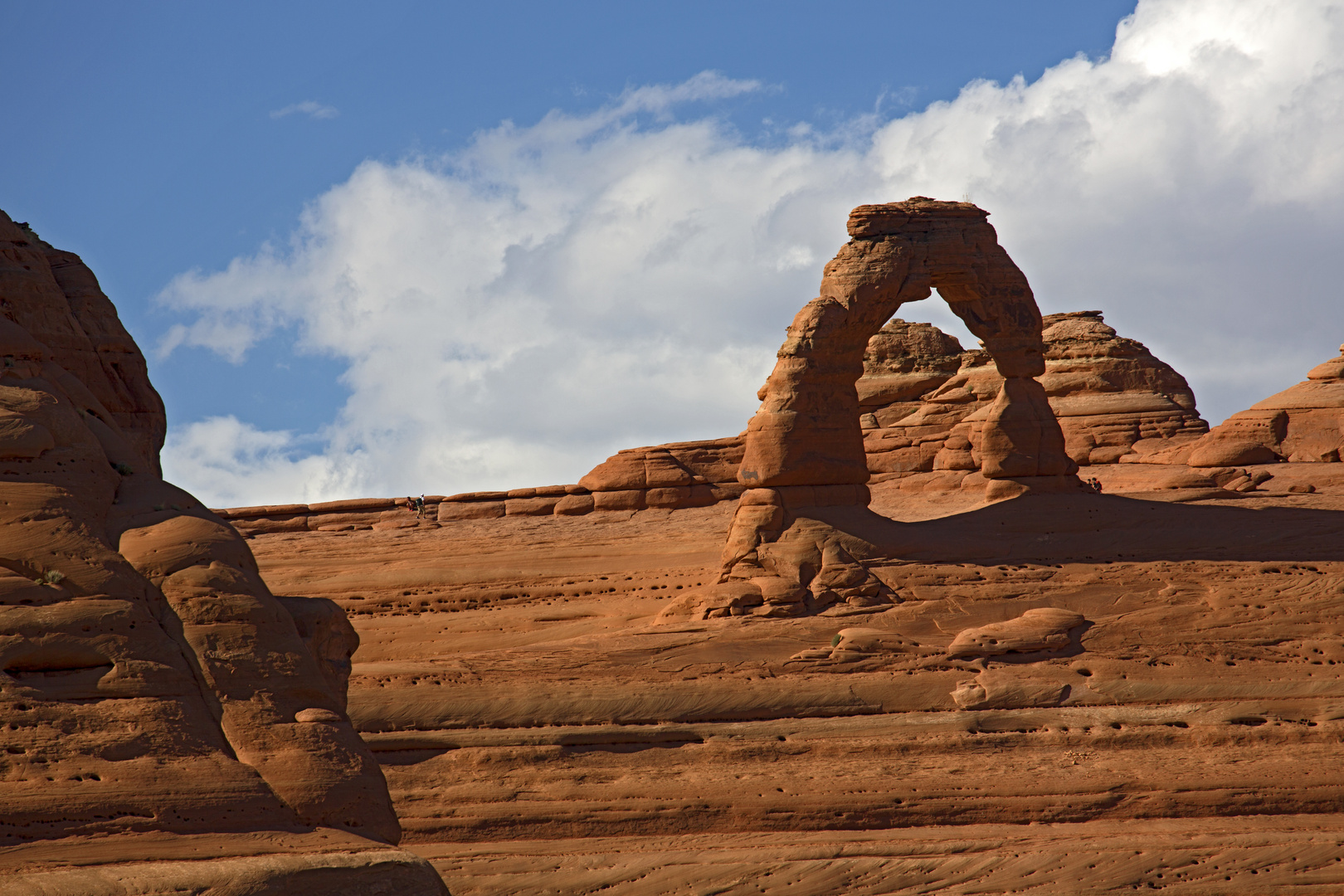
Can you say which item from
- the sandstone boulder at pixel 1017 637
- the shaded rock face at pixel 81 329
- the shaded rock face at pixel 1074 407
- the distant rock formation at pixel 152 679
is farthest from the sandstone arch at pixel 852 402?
the distant rock formation at pixel 152 679

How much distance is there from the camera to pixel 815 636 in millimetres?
23969

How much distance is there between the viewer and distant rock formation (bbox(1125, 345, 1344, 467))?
33469mm

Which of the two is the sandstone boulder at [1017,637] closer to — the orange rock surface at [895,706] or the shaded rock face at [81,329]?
the orange rock surface at [895,706]

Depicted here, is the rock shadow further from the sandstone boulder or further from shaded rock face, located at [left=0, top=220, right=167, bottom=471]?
shaded rock face, located at [left=0, top=220, right=167, bottom=471]

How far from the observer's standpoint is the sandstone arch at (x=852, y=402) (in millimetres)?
25422

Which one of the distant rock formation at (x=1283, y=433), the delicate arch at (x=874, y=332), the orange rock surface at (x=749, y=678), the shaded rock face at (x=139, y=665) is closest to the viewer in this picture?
the shaded rock face at (x=139, y=665)

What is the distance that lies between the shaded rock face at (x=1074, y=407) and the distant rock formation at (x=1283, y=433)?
48.1 inches

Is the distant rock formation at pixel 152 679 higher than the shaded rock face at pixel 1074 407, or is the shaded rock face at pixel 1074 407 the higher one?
the shaded rock face at pixel 1074 407

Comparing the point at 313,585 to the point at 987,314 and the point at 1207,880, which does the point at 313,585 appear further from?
the point at 1207,880

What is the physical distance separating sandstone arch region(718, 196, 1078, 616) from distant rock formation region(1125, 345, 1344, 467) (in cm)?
745

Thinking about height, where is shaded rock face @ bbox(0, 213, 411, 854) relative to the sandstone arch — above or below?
below

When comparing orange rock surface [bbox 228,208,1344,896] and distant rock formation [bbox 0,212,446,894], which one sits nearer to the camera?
distant rock formation [bbox 0,212,446,894]

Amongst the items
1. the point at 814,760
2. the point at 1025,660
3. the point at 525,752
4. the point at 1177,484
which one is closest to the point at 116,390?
the point at 525,752

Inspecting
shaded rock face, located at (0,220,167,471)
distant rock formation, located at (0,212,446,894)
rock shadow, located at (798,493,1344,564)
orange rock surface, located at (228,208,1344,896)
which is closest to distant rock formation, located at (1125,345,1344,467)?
orange rock surface, located at (228,208,1344,896)
